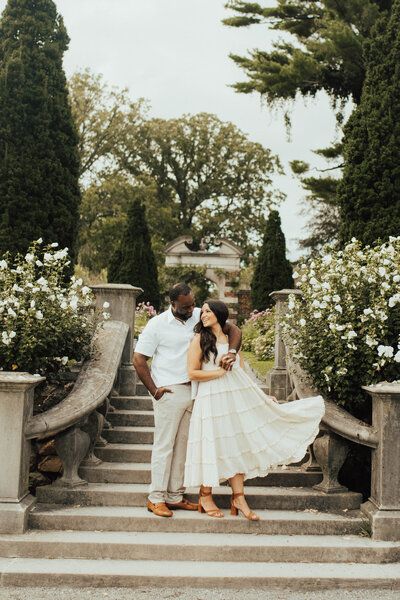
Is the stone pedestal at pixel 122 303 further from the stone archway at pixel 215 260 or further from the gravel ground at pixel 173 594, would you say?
the stone archway at pixel 215 260

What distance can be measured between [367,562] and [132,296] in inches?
148

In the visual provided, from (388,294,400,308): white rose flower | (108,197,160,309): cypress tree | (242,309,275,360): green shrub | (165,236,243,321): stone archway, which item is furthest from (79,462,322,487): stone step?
(165,236,243,321): stone archway

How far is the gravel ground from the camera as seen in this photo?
3705mm

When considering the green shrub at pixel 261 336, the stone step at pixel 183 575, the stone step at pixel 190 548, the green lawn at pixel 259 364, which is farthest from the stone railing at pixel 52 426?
the green shrub at pixel 261 336

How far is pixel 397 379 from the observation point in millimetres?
4918

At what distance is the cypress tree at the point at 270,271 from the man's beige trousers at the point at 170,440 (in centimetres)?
1090

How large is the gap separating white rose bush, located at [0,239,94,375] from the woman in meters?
1.41

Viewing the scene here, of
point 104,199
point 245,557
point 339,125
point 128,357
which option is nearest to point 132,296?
point 128,357

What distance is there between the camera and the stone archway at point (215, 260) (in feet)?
62.5

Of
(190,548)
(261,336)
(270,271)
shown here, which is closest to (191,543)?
(190,548)

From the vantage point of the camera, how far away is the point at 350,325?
4.88 meters

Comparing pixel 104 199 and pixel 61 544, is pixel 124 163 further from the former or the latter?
pixel 61 544

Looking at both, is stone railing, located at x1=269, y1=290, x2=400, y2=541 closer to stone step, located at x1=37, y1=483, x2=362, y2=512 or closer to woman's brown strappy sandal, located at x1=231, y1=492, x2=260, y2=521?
stone step, located at x1=37, y1=483, x2=362, y2=512

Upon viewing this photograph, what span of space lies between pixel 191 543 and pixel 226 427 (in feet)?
2.71
